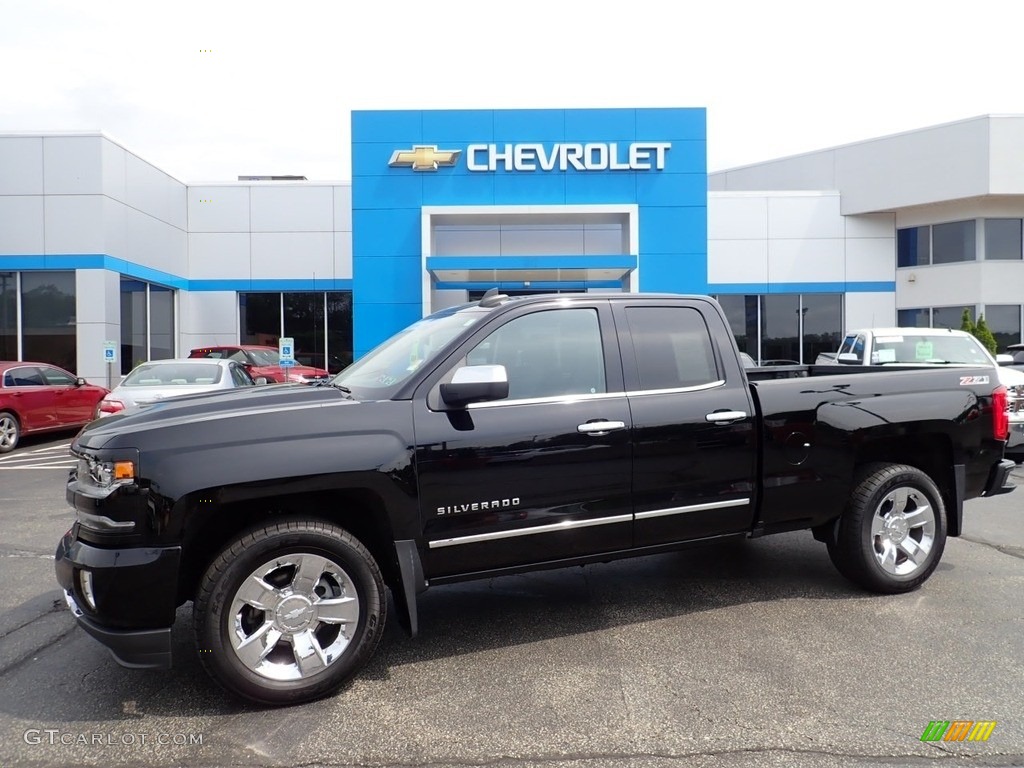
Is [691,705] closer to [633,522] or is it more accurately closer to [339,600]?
[633,522]

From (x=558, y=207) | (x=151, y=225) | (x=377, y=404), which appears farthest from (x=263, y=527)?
Answer: (x=151, y=225)

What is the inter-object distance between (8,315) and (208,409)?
20.4 metres

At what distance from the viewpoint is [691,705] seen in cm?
329

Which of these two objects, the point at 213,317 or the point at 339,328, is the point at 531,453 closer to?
the point at 339,328

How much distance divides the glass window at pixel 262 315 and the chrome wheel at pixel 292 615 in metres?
22.8

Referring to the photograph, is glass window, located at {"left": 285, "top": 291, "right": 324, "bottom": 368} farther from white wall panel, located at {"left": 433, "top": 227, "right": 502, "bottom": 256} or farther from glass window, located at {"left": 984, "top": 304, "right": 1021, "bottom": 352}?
glass window, located at {"left": 984, "top": 304, "right": 1021, "bottom": 352}

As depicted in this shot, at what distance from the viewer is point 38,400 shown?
1302 centimetres

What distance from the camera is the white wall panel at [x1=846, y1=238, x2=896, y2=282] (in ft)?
82.3

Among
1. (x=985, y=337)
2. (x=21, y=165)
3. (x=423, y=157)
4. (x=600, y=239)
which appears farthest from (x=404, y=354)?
(x=985, y=337)

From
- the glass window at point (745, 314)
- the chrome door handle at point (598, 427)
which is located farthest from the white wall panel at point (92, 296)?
the chrome door handle at point (598, 427)

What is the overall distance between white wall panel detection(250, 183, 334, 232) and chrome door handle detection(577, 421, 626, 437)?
2240 centimetres

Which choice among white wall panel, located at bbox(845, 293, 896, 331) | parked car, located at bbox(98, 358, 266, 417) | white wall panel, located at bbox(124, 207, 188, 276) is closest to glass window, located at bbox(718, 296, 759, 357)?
white wall panel, located at bbox(845, 293, 896, 331)

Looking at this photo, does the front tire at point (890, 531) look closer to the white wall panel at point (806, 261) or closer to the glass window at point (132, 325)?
the glass window at point (132, 325)

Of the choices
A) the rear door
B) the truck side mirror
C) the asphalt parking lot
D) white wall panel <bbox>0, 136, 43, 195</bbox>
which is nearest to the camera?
the asphalt parking lot
